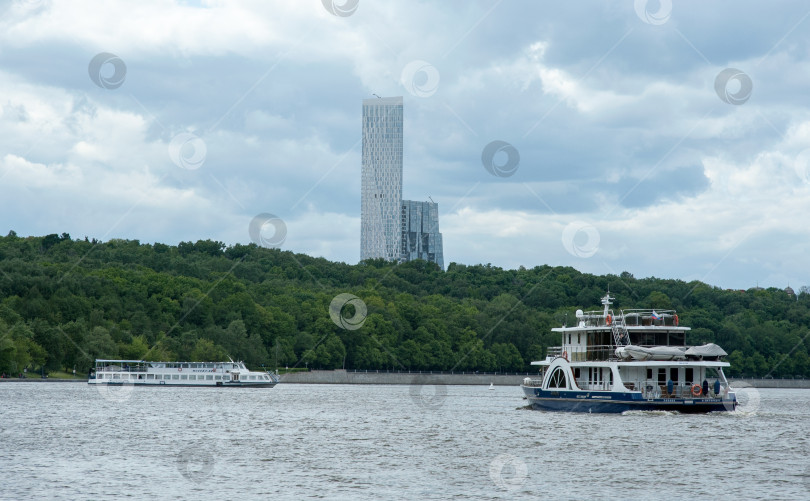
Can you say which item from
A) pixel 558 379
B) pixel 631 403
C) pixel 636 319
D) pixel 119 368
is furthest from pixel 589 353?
pixel 119 368

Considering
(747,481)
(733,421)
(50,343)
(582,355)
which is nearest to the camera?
(747,481)

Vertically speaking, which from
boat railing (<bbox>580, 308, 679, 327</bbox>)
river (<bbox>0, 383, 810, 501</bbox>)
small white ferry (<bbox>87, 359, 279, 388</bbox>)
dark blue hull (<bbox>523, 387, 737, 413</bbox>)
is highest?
boat railing (<bbox>580, 308, 679, 327</bbox>)

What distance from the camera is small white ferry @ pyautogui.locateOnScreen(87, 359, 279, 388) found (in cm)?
16350

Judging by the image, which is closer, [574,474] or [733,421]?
[574,474]

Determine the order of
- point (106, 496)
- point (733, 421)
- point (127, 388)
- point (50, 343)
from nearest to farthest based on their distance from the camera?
1. point (106, 496)
2. point (733, 421)
3. point (127, 388)
4. point (50, 343)

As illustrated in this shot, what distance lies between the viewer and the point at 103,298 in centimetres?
18975

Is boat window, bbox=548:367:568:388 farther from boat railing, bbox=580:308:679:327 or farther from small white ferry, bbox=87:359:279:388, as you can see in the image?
small white ferry, bbox=87:359:279:388

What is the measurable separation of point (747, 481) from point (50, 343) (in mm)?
136127

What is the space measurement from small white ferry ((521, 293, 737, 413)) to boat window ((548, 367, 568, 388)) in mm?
144

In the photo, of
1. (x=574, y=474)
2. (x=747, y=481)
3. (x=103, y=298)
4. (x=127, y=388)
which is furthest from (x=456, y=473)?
(x=103, y=298)

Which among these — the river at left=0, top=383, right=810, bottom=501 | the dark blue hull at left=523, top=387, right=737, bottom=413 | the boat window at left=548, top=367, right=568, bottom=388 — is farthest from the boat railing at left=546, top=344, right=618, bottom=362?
the river at left=0, top=383, right=810, bottom=501

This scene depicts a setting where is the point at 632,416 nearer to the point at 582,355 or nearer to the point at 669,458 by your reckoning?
the point at 582,355

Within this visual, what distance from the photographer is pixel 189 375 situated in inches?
6526

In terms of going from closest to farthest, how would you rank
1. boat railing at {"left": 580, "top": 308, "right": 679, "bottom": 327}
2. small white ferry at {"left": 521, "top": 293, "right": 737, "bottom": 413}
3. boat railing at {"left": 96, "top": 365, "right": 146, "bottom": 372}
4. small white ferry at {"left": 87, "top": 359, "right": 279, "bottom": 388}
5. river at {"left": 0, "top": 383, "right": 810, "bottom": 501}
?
river at {"left": 0, "top": 383, "right": 810, "bottom": 501} < small white ferry at {"left": 521, "top": 293, "right": 737, "bottom": 413} < boat railing at {"left": 580, "top": 308, "right": 679, "bottom": 327} < boat railing at {"left": 96, "top": 365, "right": 146, "bottom": 372} < small white ferry at {"left": 87, "top": 359, "right": 279, "bottom": 388}
